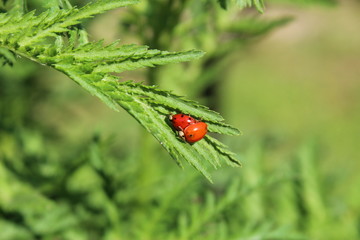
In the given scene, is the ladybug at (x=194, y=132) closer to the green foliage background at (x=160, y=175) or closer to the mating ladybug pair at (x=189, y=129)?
the mating ladybug pair at (x=189, y=129)

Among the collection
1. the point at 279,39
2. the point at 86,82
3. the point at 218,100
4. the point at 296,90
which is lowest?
the point at 296,90

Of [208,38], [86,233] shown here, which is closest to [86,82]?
[86,233]

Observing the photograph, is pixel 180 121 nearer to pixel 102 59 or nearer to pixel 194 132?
pixel 194 132

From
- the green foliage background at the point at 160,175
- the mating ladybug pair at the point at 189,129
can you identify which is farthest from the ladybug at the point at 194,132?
the green foliage background at the point at 160,175

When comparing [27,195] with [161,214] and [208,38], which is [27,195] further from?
[208,38]

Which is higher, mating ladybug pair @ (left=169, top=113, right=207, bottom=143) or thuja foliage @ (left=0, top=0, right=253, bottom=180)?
thuja foliage @ (left=0, top=0, right=253, bottom=180)

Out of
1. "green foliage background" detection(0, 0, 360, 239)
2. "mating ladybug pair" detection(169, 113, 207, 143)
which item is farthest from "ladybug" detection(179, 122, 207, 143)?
"green foliage background" detection(0, 0, 360, 239)

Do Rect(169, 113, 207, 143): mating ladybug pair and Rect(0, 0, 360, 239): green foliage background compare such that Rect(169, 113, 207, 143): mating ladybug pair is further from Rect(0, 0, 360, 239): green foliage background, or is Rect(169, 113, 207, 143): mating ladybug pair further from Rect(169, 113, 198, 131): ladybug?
Rect(0, 0, 360, 239): green foliage background
